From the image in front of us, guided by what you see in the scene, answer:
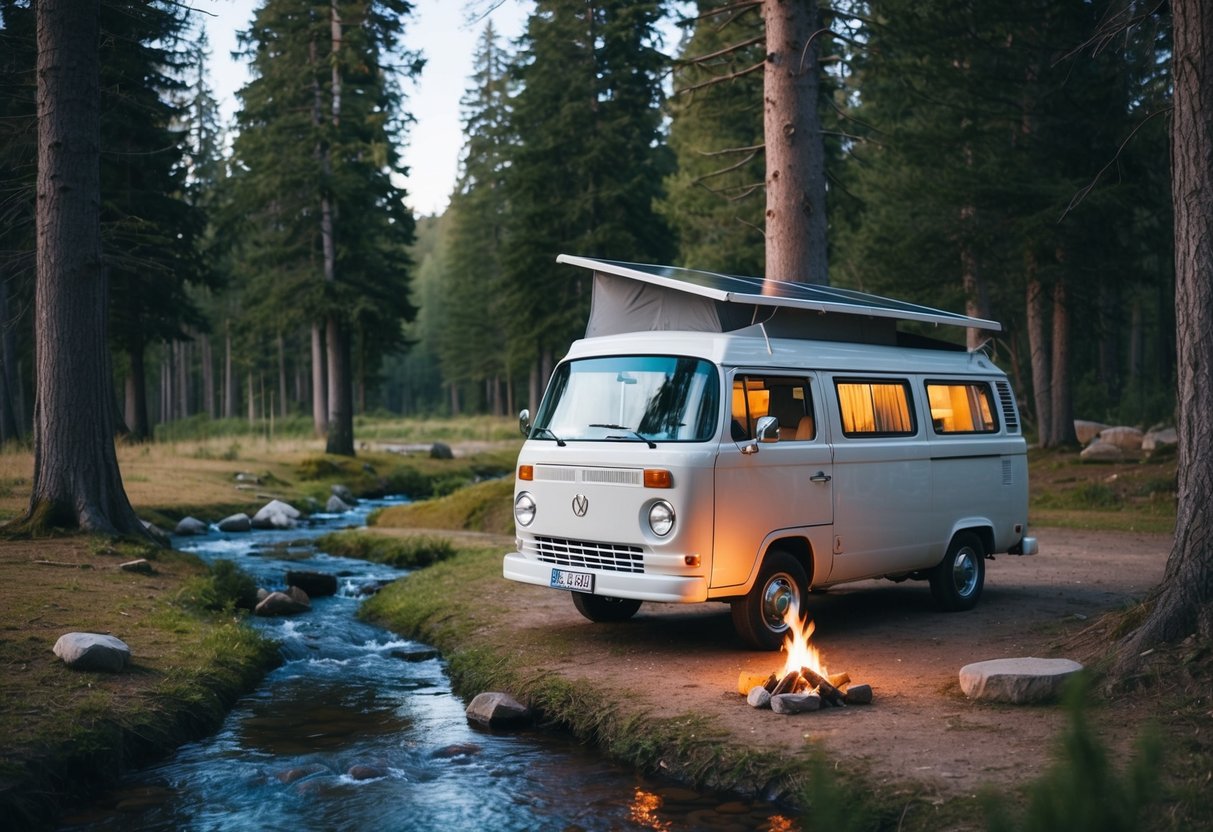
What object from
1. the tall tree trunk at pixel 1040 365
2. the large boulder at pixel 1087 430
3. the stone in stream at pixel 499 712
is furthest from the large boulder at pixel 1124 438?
the stone in stream at pixel 499 712

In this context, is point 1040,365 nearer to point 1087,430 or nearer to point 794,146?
point 1087,430

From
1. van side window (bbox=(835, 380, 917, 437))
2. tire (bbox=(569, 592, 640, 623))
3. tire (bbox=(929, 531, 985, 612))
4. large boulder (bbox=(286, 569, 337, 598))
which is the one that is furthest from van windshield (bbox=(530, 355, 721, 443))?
large boulder (bbox=(286, 569, 337, 598))

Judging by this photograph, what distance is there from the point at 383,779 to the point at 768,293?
513 centimetres

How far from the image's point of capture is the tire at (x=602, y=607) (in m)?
10.5

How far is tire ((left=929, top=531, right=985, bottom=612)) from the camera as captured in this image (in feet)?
35.6

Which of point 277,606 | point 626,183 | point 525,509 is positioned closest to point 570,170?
point 626,183

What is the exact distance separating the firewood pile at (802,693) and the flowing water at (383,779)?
1084mm

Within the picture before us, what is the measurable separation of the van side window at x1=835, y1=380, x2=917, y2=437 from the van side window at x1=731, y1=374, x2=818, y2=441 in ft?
1.50

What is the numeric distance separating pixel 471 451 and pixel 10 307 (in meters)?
15.5

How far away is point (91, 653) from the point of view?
817 cm

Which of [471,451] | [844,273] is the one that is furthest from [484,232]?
[844,273]

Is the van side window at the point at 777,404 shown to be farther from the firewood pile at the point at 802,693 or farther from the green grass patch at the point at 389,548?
the green grass patch at the point at 389,548

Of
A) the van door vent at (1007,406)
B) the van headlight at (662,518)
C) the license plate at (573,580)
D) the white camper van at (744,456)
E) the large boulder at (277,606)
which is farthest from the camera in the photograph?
the large boulder at (277,606)

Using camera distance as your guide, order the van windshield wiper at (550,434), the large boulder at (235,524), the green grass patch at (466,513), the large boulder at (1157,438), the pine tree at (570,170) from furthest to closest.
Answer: the pine tree at (570,170) → the large boulder at (1157,438) → the large boulder at (235,524) → the green grass patch at (466,513) → the van windshield wiper at (550,434)
